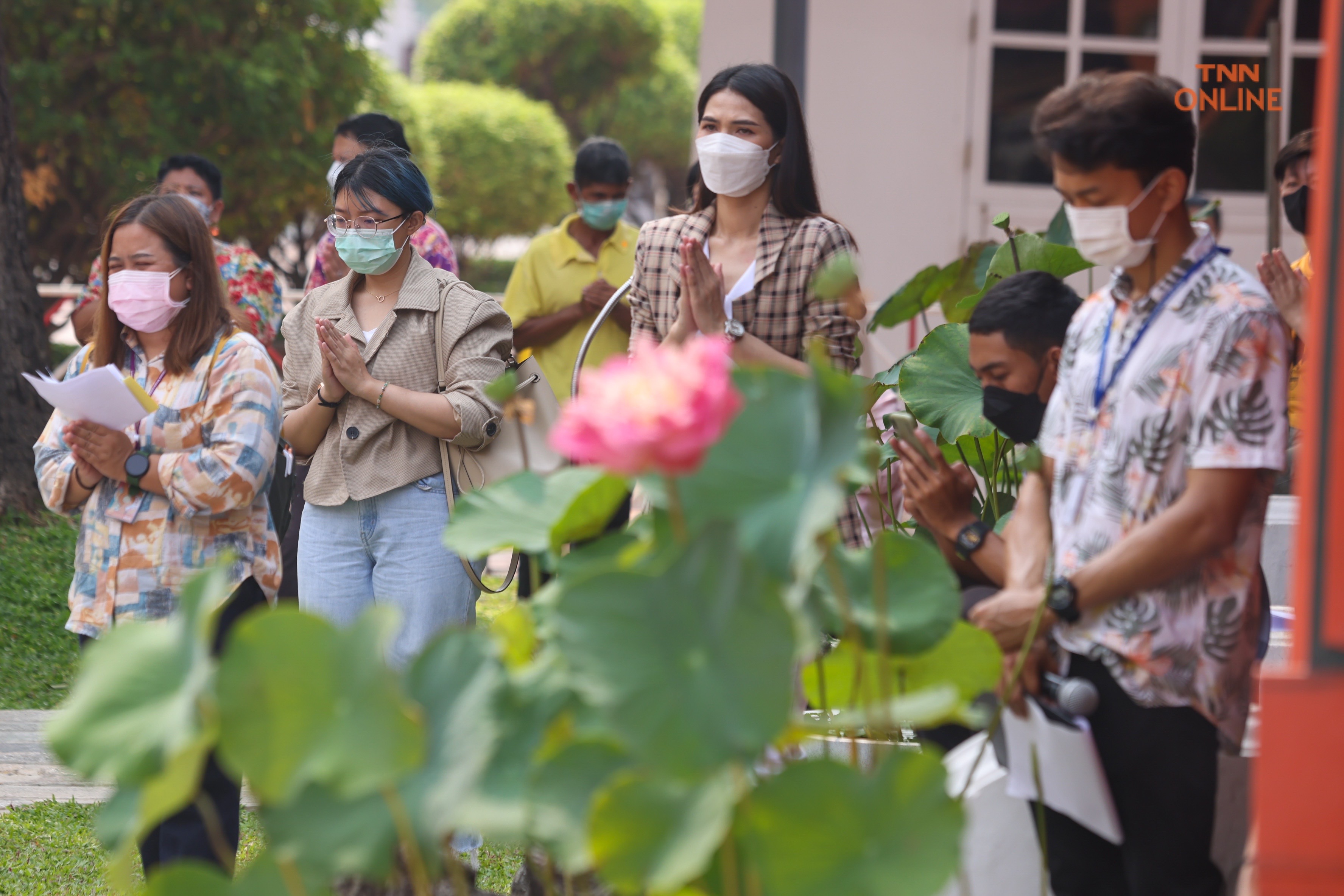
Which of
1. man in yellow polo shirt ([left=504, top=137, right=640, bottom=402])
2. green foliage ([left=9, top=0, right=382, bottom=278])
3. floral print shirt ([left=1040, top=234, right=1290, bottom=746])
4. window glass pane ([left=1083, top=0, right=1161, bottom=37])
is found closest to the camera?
floral print shirt ([left=1040, top=234, right=1290, bottom=746])

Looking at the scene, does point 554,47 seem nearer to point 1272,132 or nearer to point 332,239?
point 1272,132

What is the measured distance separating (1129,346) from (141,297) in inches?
78.4

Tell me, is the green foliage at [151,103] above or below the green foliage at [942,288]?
above

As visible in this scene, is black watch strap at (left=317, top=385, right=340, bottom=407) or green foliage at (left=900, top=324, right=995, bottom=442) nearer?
green foliage at (left=900, top=324, right=995, bottom=442)

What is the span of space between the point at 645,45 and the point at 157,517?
27.3 meters

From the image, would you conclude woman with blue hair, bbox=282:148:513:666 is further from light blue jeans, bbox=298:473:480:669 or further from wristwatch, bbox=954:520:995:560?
wristwatch, bbox=954:520:995:560

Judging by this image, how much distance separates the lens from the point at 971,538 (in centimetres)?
217

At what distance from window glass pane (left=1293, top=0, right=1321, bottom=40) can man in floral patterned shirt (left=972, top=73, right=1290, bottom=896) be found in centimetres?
531

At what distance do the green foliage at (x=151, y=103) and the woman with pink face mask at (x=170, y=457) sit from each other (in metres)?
7.76

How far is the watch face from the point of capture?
2.80 m

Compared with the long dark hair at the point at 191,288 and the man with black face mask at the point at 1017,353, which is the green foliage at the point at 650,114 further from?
the man with black face mask at the point at 1017,353

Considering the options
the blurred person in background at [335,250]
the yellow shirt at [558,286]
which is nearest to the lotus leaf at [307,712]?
the blurred person in background at [335,250]

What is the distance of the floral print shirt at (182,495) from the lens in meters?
2.79

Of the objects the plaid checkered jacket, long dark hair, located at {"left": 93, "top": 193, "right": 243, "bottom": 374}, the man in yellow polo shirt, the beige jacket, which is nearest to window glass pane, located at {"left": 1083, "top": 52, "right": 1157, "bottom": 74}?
the man in yellow polo shirt
